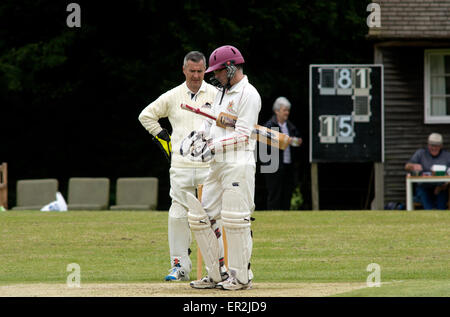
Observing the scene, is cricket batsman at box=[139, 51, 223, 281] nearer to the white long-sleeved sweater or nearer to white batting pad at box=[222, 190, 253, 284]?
the white long-sleeved sweater

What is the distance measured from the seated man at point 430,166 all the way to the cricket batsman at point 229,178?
10472 millimetres

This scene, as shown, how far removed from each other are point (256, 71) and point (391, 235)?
41.3 feet

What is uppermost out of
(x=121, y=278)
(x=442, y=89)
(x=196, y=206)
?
(x=442, y=89)

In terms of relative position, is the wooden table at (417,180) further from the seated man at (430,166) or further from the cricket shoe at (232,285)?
the cricket shoe at (232,285)

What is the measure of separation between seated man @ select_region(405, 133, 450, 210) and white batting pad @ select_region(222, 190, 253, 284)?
1063 centimetres

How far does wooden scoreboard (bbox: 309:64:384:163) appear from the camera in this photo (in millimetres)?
21016

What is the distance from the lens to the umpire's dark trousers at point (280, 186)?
62.5ft

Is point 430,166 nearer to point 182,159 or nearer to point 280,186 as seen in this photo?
point 280,186

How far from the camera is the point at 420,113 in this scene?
22234 mm

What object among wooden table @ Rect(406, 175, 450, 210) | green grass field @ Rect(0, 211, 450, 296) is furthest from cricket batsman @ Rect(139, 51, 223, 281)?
wooden table @ Rect(406, 175, 450, 210)

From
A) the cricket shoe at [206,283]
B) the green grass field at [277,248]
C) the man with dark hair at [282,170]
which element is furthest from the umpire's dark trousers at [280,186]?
the cricket shoe at [206,283]

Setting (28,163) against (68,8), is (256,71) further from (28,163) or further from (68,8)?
(28,163)

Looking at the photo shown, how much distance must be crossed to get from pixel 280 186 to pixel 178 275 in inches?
337
